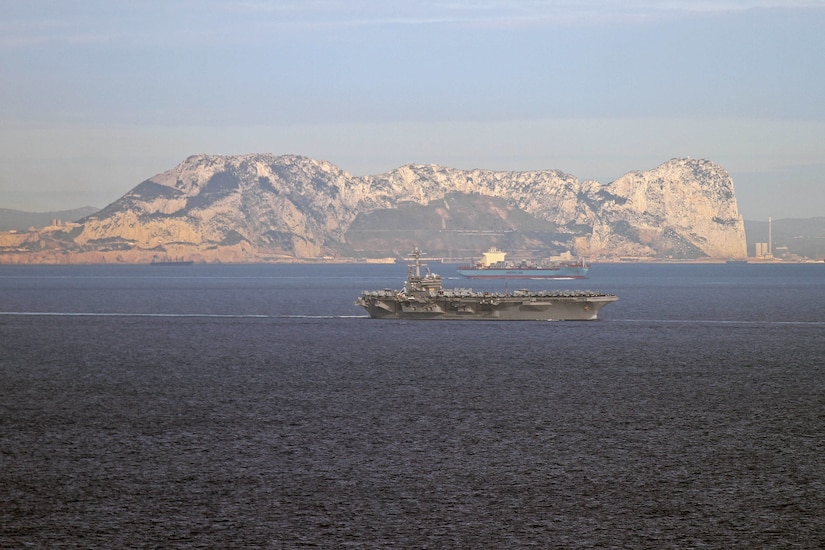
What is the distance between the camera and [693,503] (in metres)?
29.2

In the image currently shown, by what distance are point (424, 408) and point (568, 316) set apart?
86915 millimetres

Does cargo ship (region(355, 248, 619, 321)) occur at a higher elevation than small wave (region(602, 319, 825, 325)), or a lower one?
higher

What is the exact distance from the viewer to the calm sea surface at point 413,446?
2631cm

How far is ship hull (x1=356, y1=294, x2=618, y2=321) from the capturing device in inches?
5310

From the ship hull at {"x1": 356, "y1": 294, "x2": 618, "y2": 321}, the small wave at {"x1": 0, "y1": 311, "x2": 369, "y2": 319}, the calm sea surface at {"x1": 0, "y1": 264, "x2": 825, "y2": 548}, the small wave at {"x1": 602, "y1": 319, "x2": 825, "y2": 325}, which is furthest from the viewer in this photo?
the small wave at {"x1": 0, "y1": 311, "x2": 369, "y2": 319}

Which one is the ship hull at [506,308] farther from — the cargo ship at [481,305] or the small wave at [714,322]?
the small wave at [714,322]

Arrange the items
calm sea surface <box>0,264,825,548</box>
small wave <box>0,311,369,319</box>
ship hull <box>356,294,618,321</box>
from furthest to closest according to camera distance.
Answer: small wave <box>0,311,369,319</box>, ship hull <box>356,294,618,321</box>, calm sea surface <box>0,264,825,548</box>

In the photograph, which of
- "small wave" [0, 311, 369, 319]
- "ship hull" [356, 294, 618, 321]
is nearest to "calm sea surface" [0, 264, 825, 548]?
"ship hull" [356, 294, 618, 321]

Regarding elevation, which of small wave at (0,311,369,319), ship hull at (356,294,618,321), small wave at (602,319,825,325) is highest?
ship hull at (356,294,618,321)

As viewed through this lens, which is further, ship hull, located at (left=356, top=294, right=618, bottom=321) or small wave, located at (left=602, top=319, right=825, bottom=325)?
ship hull, located at (left=356, top=294, right=618, bottom=321)

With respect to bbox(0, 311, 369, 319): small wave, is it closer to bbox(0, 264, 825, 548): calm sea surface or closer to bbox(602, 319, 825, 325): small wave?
bbox(602, 319, 825, 325): small wave

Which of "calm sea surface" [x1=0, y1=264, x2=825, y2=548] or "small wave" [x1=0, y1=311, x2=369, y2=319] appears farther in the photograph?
"small wave" [x1=0, y1=311, x2=369, y2=319]

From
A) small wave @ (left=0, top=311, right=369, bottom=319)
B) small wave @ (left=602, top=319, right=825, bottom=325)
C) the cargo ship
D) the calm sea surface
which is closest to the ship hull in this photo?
the cargo ship

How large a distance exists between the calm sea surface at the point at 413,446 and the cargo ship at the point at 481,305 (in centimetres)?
4193
